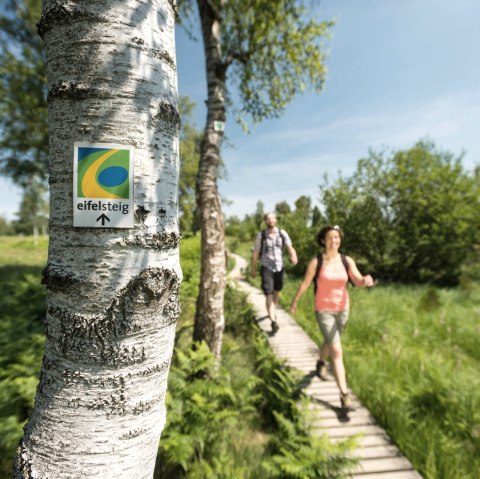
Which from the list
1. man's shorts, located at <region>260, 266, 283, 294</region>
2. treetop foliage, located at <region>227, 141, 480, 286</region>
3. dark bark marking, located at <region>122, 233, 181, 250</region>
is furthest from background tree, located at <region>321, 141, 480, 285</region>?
dark bark marking, located at <region>122, 233, 181, 250</region>

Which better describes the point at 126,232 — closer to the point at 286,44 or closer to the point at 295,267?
the point at 286,44

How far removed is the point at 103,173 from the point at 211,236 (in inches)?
141

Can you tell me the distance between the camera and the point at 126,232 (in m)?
0.87

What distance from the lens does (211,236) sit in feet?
14.5

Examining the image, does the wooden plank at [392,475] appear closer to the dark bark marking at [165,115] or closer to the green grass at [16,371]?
the green grass at [16,371]

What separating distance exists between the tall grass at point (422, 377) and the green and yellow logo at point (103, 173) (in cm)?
359

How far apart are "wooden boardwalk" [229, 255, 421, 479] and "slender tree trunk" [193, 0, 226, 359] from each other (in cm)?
149

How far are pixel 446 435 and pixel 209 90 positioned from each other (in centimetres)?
561

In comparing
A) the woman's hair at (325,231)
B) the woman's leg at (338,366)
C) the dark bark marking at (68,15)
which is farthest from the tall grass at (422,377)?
the dark bark marking at (68,15)

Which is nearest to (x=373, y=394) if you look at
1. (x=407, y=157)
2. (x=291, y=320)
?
(x=291, y=320)

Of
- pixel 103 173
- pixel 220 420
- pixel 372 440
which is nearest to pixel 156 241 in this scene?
pixel 103 173

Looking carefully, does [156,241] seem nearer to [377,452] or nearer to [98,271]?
[98,271]

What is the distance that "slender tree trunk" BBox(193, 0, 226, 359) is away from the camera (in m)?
4.39

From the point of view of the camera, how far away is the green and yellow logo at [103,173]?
84 centimetres
